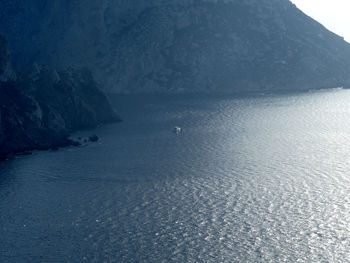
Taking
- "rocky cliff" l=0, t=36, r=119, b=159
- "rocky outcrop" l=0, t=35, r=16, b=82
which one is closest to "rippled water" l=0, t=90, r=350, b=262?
"rocky cliff" l=0, t=36, r=119, b=159

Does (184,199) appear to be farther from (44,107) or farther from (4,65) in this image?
(4,65)

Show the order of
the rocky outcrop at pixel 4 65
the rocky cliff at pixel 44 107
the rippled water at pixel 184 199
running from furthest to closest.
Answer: the rocky outcrop at pixel 4 65 < the rocky cliff at pixel 44 107 < the rippled water at pixel 184 199

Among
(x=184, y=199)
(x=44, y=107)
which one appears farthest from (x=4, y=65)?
(x=184, y=199)

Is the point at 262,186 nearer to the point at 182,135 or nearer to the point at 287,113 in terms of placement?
the point at 182,135

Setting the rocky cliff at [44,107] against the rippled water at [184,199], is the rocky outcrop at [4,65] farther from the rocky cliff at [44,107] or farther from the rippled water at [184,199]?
the rippled water at [184,199]

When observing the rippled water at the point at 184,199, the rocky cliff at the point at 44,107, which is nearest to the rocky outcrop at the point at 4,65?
the rocky cliff at the point at 44,107

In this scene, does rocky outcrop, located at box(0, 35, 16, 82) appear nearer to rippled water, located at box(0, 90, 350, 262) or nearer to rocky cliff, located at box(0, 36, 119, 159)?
rocky cliff, located at box(0, 36, 119, 159)
